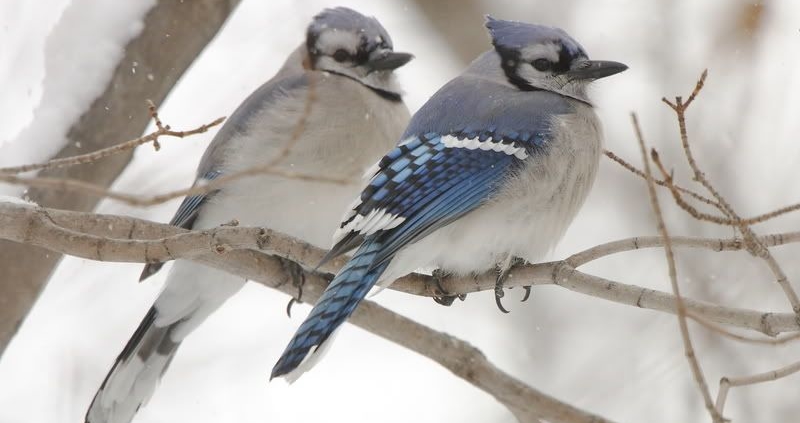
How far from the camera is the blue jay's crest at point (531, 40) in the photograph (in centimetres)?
329

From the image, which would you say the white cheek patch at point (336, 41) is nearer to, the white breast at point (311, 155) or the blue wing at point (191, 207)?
the white breast at point (311, 155)

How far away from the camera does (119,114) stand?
140 inches

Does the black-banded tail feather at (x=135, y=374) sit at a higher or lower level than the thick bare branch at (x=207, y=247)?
lower

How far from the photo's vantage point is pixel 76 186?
6.09ft

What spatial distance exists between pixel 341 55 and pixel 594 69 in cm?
117

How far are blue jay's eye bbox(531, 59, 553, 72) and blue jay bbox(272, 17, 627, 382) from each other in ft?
0.12

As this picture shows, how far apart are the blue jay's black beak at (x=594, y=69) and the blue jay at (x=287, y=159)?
0.81m

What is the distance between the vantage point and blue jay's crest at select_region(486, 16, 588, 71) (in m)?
3.29

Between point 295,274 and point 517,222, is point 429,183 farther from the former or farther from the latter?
point 295,274

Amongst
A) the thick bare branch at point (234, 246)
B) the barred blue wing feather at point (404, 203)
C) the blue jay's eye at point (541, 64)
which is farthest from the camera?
the blue jay's eye at point (541, 64)

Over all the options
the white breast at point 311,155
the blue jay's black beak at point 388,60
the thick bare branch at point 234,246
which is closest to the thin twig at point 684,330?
the thick bare branch at point 234,246

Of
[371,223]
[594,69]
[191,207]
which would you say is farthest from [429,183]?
[191,207]

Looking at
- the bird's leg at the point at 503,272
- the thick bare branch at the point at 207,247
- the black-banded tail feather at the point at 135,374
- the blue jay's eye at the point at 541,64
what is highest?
the blue jay's eye at the point at 541,64

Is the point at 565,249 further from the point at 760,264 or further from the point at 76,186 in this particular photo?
the point at 76,186
